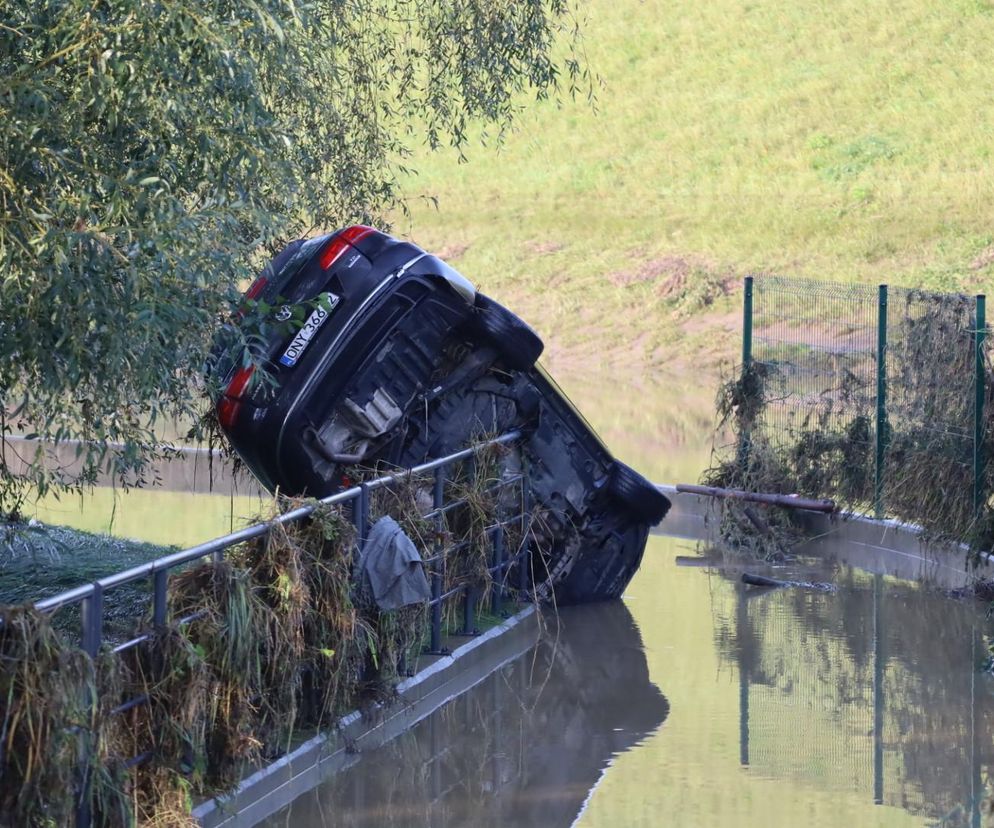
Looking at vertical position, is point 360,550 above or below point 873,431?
below

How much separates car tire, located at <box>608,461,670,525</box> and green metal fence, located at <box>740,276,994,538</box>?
2.33 metres

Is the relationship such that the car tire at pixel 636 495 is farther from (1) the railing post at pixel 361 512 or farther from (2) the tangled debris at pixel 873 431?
(1) the railing post at pixel 361 512

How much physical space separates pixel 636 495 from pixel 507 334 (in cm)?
150

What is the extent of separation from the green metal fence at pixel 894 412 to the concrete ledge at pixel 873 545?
154 millimetres

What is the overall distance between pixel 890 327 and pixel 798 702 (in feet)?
16.7

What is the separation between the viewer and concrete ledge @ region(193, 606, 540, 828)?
7074mm

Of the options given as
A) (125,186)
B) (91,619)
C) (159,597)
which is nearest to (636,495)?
(125,186)

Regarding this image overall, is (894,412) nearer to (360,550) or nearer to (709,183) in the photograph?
(360,550)

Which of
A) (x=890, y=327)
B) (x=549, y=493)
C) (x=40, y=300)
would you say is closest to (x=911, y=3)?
(x=890, y=327)

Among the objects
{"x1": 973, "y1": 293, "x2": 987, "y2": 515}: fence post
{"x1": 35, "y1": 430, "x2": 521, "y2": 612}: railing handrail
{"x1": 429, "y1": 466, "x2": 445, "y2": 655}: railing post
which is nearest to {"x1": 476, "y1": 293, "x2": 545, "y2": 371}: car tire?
{"x1": 35, "y1": 430, "x2": 521, "y2": 612}: railing handrail

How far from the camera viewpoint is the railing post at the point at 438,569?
9.21 meters

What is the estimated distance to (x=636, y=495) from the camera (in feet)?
36.3

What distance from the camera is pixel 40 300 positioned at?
6.80 m

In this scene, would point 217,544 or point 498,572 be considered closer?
point 217,544
